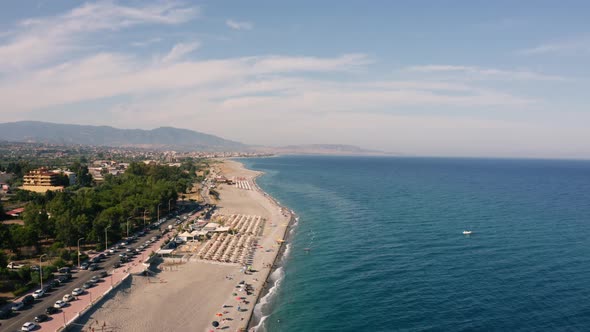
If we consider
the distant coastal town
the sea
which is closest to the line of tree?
the distant coastal town

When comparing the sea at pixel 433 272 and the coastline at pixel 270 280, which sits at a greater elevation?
the sea at pixel 433 272

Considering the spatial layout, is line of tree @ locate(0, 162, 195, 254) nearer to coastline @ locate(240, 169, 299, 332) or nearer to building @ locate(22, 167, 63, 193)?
building @ locate(22, 167, 63, 193)

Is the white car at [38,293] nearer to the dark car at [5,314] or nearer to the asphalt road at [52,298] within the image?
the asphalt road at [52,298]

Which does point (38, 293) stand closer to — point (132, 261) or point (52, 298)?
point (52, 298)

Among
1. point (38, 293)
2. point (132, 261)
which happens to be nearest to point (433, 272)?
point (132, 261)

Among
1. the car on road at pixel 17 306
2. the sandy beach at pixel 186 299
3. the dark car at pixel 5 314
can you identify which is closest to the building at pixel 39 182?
the sandy beach at pixel 186 299

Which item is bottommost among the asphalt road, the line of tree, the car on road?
the asphalt road

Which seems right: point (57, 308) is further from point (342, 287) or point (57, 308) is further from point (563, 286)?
point (563, 286)

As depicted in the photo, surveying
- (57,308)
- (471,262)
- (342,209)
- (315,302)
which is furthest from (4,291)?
(342,209)

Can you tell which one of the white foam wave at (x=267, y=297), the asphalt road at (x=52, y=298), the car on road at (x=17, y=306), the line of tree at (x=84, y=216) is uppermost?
the line of tree at (x=84, y=216)
